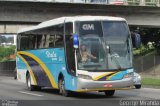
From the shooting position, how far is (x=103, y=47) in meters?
20.6

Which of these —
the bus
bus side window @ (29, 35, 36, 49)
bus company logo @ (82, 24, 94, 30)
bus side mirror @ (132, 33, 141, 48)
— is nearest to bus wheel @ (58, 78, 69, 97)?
the bus

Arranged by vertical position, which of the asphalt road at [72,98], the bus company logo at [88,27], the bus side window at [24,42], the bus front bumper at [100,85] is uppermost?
the bus company logo at [88,27]

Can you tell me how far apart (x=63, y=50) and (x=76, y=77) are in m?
1.72

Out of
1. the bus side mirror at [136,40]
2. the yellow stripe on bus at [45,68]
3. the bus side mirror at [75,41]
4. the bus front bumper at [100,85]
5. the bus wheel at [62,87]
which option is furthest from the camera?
the yellow stripe on bus at [45,68]

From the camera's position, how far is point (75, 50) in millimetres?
20672

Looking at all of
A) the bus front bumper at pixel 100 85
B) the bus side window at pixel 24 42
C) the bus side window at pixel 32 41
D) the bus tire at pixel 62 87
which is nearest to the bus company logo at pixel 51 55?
the bus tire at pixel 62 87

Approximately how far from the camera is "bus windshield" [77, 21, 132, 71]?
20453 millimetres

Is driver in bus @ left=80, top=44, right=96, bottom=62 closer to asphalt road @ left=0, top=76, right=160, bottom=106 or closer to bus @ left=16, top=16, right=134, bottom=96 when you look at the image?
bus @ left=16, top=16, right=134, bottom=96

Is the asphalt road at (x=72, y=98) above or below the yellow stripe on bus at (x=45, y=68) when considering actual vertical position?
below

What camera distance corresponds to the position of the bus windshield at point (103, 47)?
67.1 ft

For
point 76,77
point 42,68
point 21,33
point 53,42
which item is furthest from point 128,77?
point 21,33

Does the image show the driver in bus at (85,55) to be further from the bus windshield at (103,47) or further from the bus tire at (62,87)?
the bus tire at (62,87)

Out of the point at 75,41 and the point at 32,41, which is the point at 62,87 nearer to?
the point at 75,41

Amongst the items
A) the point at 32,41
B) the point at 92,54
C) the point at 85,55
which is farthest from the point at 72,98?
the point at 32,41
